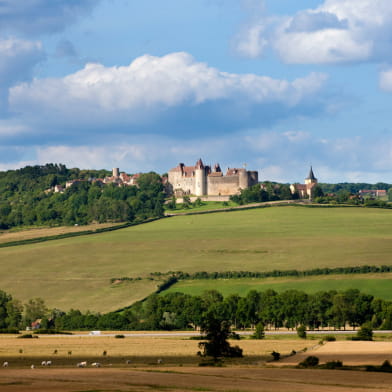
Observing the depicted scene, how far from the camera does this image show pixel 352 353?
181 ft

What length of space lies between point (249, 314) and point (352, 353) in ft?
111

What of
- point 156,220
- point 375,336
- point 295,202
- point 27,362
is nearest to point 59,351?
point 27,362

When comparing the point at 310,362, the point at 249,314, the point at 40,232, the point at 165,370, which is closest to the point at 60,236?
the point at 40,232

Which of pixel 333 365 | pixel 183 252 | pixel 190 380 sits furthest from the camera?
pixel 183 252

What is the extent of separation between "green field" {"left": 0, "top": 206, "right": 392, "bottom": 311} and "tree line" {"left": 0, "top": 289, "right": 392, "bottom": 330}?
894 cm

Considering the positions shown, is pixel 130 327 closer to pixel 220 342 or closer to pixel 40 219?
pixel 220 342

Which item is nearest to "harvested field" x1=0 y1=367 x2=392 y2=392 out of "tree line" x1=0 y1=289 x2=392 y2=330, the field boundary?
"tree line" x1=0 y1=289 x2=392 y2=330

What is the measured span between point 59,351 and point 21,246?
94383 mm

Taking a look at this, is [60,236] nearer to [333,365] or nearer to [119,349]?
[119,349]

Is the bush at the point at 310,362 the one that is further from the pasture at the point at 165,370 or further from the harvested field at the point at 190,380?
the harvested field at the point at 190,380

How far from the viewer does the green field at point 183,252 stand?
11256 cm

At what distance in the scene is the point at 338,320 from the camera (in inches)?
3386

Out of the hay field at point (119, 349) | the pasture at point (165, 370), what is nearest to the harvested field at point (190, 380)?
the pasture at point (165, 370)

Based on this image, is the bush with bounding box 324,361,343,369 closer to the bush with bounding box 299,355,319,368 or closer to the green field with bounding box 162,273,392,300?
the bush with bounding box 299,355,319,368
